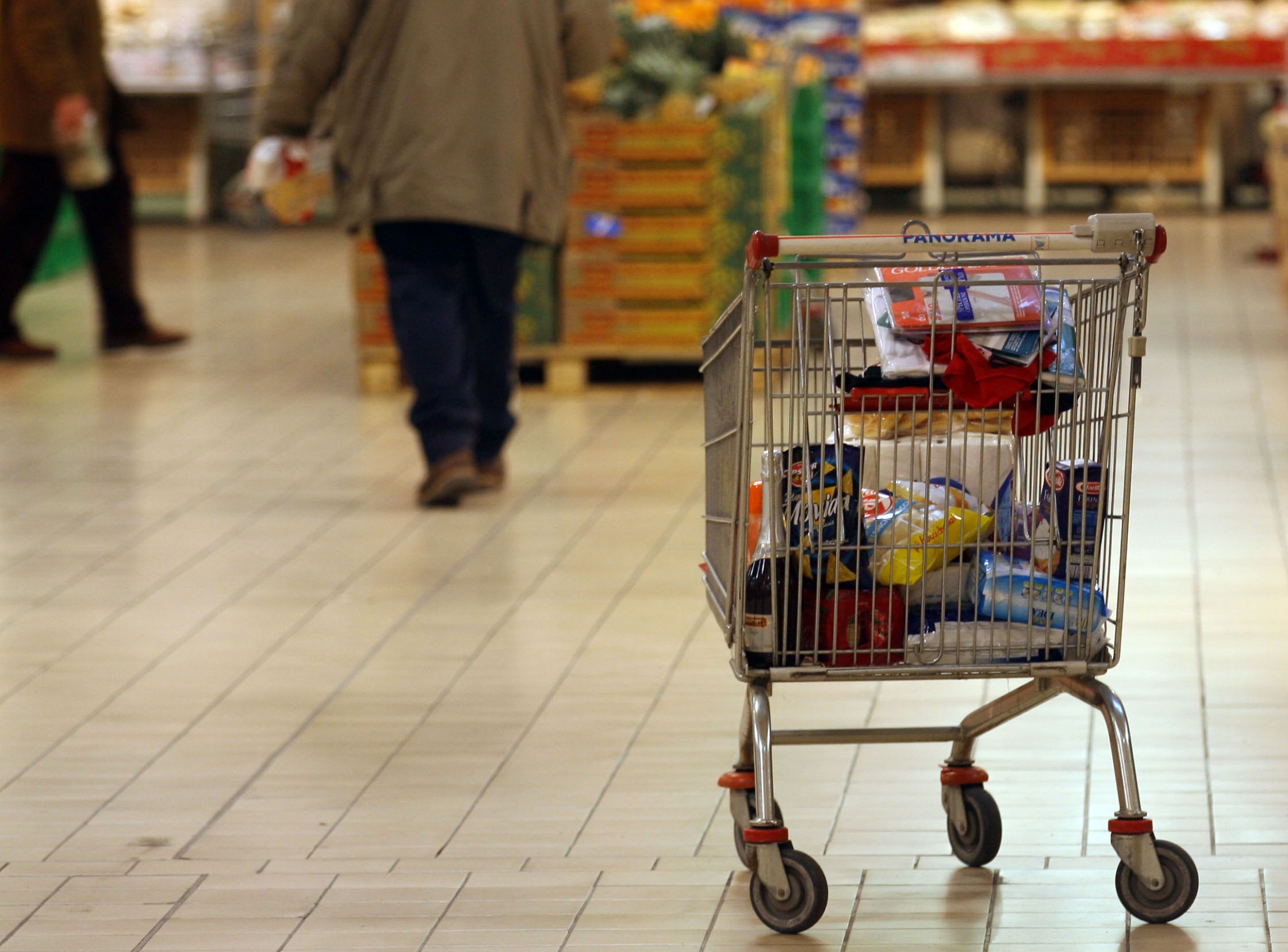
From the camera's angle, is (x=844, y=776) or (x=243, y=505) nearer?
(x=844, y=776)

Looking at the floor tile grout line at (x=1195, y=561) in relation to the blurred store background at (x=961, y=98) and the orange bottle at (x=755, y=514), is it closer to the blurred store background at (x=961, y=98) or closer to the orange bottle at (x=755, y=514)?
the orange bottle at (x=755, y=514)

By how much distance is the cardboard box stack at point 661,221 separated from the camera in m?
7.46

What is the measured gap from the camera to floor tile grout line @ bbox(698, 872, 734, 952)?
8.28ft

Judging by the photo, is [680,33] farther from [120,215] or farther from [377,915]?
[377,915]

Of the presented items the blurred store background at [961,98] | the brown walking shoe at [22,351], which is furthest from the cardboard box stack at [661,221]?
the blurred store background at [961,98]

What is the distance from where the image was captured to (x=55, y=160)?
332 inches

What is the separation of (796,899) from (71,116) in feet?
20.4

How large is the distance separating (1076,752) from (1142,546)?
168 centimetres

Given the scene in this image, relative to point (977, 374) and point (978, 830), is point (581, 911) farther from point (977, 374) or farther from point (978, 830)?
point (977, 374)

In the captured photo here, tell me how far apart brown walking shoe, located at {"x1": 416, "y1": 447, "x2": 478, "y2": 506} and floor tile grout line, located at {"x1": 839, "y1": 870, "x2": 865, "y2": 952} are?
289cm

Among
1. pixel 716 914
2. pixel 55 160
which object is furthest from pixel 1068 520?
pixel 55 160

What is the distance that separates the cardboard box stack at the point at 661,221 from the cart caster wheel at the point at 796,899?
5084mm

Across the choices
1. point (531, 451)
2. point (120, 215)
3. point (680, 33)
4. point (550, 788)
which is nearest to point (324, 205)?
point (120, 215)

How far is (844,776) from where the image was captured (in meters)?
3.34
